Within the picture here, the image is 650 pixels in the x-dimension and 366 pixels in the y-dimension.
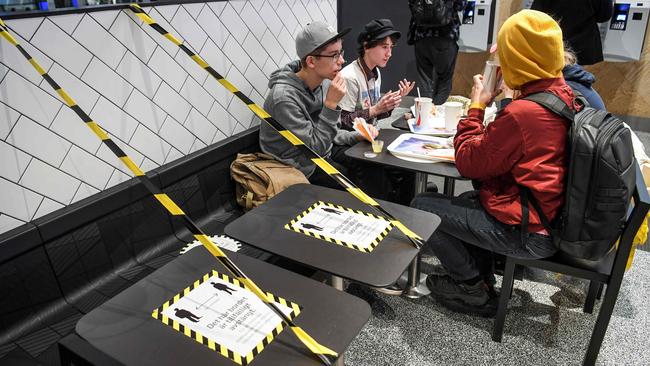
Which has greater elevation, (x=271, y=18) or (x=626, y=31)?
(x=271, y=18)

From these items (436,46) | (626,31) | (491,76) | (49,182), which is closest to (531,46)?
(491,76)

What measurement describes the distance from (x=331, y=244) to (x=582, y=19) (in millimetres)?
3531

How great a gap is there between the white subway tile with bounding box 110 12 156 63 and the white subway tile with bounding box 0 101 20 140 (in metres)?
0.54

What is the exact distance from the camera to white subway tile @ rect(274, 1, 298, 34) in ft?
9.79

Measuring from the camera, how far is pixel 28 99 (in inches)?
71.3

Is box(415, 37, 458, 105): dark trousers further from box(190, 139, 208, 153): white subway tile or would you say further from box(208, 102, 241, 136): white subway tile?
box(190, 139, 208, 153): white subway tile

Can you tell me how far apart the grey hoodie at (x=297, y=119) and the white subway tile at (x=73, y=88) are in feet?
2.75

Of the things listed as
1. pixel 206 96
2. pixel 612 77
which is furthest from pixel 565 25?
pixel 206 96

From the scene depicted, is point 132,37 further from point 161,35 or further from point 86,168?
point 86,168

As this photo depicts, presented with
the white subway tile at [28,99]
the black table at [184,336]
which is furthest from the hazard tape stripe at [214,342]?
the white subway tile at [28,99]

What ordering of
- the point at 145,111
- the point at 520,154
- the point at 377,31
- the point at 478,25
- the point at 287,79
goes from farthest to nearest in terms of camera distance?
1. the point at 478,25
2. the point at 377,31
3. the point at 287,79
4. the point at 145,111
5. the point at 520,154

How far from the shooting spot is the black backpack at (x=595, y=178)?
1650 mm

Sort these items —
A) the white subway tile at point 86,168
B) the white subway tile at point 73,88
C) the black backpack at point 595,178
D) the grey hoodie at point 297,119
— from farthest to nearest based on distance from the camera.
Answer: the grey hoodie at point 297,119
the white subway tile at point 86,168
the white subway tile at point 73,88
the black backpack at point 595,178

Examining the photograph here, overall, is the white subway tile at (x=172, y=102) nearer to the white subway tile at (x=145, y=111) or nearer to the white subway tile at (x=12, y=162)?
the white subway tile at (x=145, y=111)
